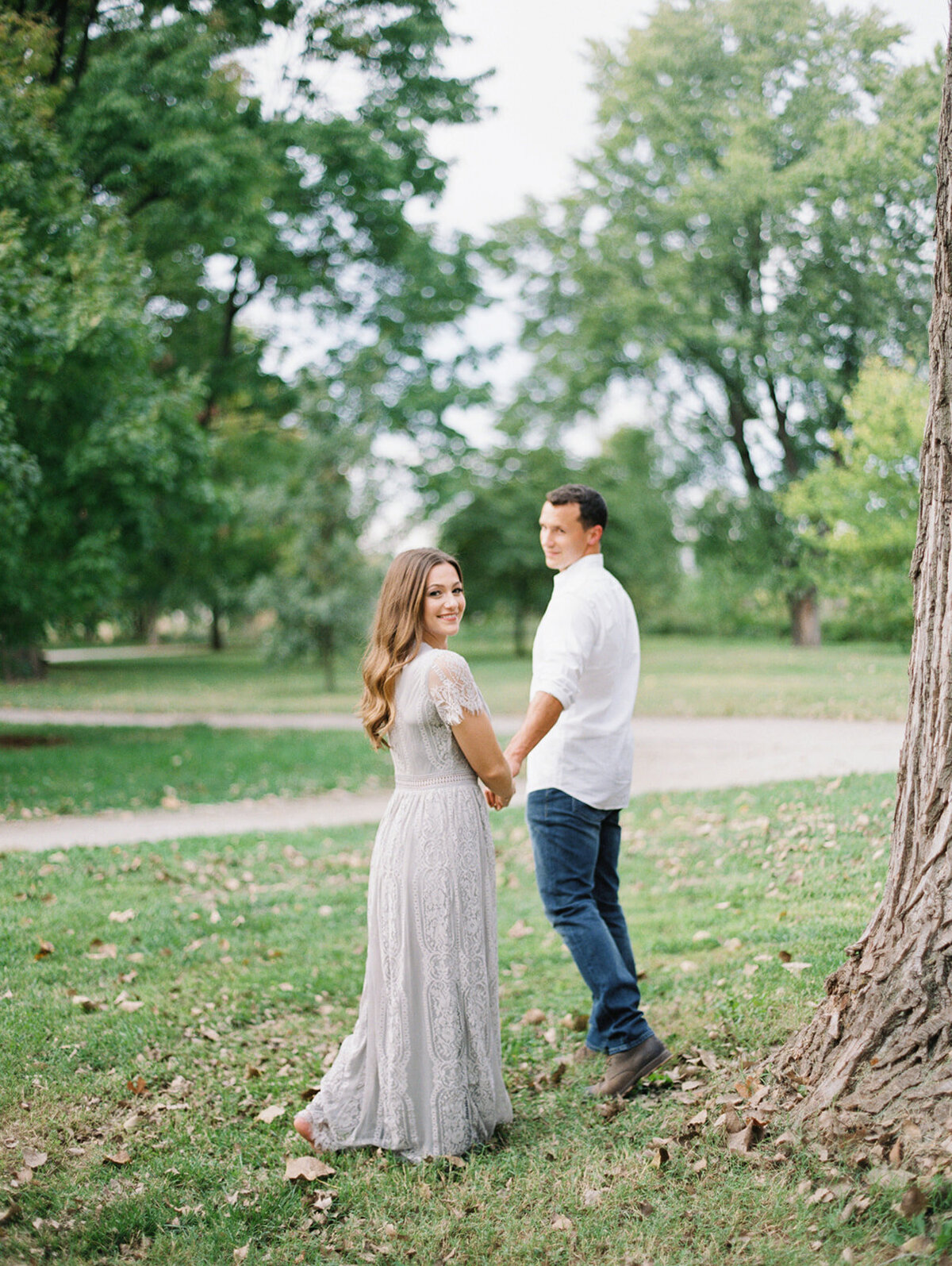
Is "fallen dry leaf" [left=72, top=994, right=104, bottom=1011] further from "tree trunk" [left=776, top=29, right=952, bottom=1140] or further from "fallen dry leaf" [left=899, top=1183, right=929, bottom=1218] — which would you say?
"fallen dry leaf" [left=899, top=1183, right=929, bottom=1218]

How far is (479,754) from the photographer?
3467 mm

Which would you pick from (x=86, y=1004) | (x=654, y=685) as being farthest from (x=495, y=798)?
(x=654, y=685)

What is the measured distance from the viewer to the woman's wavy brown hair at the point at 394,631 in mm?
3498

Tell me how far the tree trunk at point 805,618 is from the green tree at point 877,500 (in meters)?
7.07

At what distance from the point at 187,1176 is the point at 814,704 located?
12.7 m

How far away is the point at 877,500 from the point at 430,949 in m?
15.5

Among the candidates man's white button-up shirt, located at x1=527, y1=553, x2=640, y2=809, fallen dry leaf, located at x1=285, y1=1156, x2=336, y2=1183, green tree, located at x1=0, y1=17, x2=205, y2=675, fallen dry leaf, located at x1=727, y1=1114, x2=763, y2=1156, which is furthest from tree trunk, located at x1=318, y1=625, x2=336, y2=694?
fallen dry leaf, located at x1=727, y1=1114, x2=763, y2=1156

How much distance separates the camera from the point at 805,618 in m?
27.7

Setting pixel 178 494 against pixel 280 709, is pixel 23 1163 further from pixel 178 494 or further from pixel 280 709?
pixel 280 709

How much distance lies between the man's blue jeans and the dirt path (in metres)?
5.15

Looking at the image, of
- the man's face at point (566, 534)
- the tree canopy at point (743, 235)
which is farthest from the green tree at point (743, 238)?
the man's face at point (566, 534)

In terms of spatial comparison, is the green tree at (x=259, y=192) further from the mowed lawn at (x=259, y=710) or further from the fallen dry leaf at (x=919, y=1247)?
the fallen dry leaf at (x=919, y=1247)

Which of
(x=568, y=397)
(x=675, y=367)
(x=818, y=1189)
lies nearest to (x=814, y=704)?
(x=818, y=1189)

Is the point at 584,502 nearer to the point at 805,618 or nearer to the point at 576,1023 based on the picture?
the point at 576,1023
